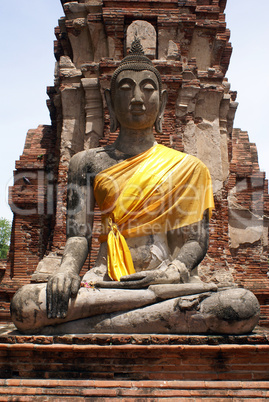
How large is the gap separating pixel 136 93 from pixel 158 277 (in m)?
1.84

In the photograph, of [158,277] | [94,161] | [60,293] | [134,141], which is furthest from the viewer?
[134,141]

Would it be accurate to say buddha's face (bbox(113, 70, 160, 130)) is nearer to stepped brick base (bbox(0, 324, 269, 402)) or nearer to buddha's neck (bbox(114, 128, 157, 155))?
buddha's neck (bbox(114, 128, 157, 155))

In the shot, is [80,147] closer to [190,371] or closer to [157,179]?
[157,179]

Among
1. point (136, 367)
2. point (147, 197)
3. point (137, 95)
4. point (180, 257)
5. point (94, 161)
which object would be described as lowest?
point (136, 367)

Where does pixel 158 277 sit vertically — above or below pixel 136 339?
above

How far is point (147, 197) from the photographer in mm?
4594

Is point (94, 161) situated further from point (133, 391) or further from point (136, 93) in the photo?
point (133, 391)

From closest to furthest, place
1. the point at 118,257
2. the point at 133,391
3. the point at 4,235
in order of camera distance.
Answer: the point at 133,391 → the point at 118,257 → the point at 4,235

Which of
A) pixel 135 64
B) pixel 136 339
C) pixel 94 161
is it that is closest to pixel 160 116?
pixel 135 64

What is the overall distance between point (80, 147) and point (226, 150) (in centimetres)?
289

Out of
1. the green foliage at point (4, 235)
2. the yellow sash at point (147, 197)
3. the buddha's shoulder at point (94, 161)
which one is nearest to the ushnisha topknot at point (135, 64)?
the buddha's shoulder at point (94, 161)

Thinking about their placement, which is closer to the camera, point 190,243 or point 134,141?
point 190,243

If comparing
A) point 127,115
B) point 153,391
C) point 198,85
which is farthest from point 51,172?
point 153,391

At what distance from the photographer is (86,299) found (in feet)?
12.8
